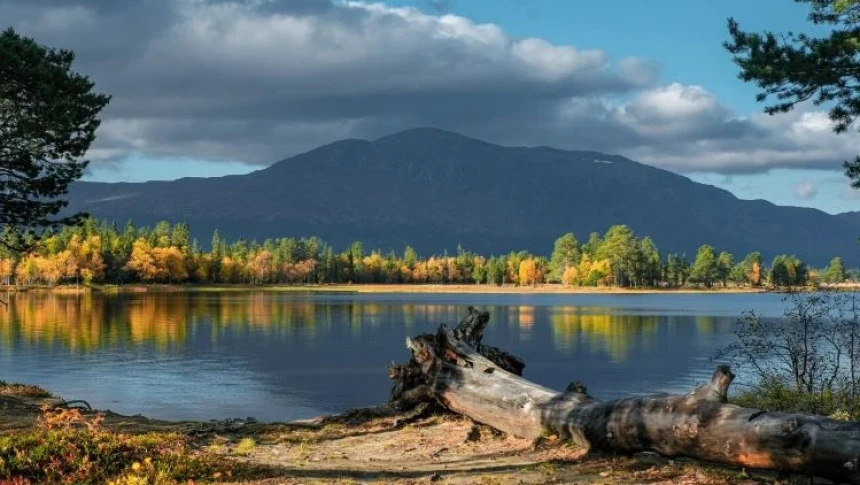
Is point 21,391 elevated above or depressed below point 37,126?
below

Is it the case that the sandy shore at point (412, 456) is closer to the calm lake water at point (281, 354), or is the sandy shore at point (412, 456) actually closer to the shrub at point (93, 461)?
the shrub at point (93, 461)

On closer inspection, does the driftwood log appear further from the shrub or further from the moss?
the moss

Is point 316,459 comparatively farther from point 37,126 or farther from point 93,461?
point 37,126

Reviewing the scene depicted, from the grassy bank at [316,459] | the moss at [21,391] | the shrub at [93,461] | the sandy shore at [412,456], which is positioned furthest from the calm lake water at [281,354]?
the shrub at [93,461]

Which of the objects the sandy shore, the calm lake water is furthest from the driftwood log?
the calm lake water

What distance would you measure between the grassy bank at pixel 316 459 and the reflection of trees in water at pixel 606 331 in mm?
46528

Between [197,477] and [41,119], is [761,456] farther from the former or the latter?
[41,119]

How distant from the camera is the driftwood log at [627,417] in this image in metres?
11.2

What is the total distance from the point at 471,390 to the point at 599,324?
80728mm

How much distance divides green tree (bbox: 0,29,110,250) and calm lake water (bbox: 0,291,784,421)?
1221 centimetres

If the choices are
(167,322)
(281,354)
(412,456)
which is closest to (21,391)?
(412,456)

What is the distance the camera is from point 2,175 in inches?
1077

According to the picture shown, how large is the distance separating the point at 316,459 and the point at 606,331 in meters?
73.9

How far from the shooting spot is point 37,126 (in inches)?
1008
